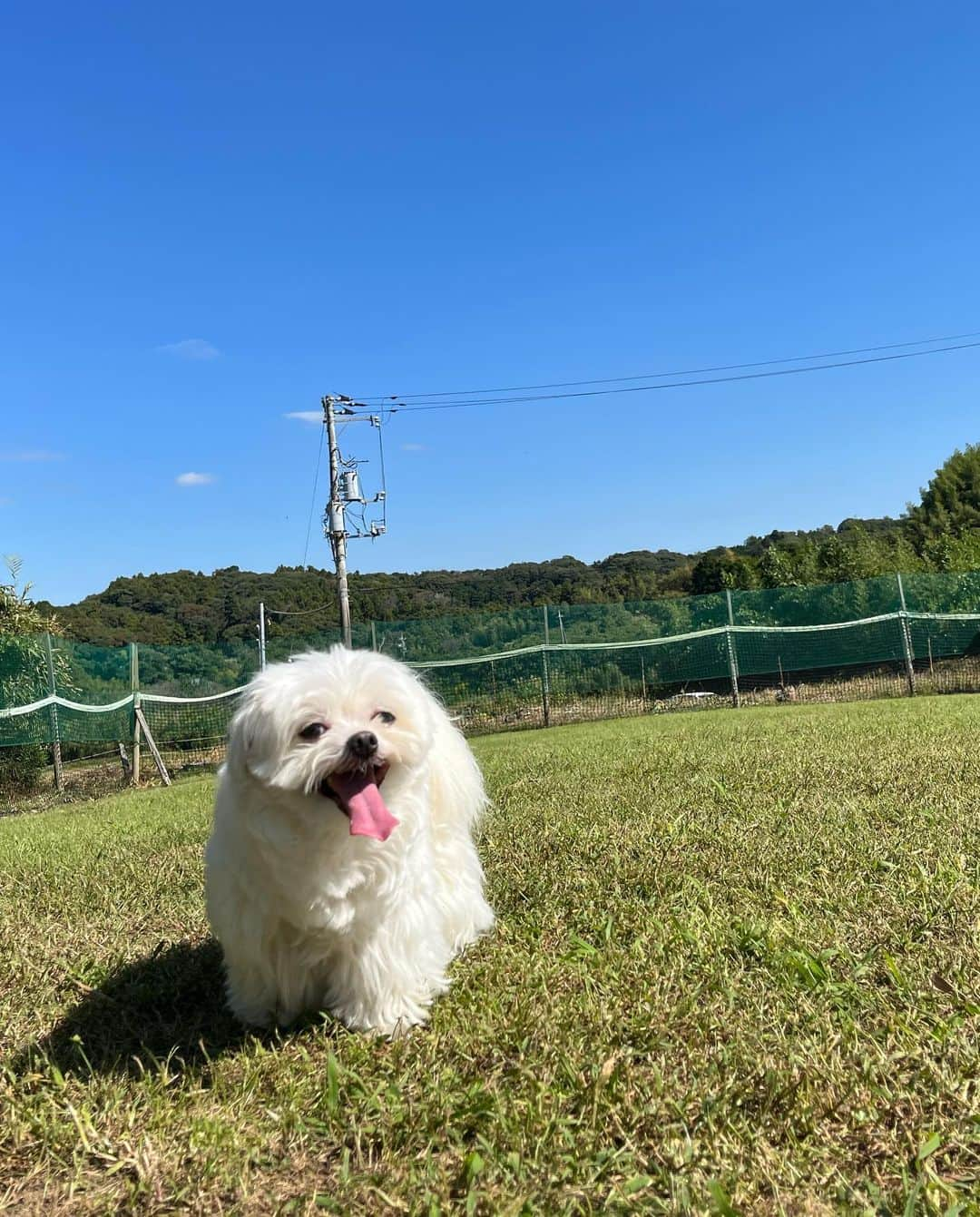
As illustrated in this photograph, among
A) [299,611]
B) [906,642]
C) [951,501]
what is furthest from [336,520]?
[951,501]

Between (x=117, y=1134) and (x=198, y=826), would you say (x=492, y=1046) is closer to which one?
(x=117, y=1134)

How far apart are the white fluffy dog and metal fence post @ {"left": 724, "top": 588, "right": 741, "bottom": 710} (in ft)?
45.6

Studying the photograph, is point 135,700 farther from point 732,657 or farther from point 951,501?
point 951,501

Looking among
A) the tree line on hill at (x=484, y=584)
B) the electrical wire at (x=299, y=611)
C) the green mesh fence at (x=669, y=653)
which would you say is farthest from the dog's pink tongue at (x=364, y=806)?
the electrical wire at (x=299, y=611)

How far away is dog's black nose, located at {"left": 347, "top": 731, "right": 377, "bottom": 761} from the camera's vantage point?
7.48 ft

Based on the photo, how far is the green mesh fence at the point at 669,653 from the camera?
1527cm

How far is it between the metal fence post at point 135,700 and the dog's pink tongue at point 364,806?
10.3 metres

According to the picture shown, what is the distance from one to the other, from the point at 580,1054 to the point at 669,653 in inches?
577

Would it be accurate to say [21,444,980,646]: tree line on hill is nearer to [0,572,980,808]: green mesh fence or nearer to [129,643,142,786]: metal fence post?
[0,572,980,808]: green mesh fence

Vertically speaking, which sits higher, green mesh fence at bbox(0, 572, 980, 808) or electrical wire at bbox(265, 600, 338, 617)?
electrical wire at bbox(265, 600, 338, 617)

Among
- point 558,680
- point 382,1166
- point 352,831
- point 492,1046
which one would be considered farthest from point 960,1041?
point 558,680

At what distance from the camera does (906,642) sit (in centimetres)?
1638

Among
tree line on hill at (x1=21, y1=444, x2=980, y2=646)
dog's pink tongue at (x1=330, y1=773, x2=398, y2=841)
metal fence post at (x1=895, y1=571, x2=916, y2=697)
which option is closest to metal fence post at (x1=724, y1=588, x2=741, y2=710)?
metal fence post at (x1=895, y1=571, x2=916, y2=697)

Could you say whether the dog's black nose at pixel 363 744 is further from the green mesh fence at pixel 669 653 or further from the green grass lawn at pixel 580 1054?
the green mesh fence at pixel 669 653
